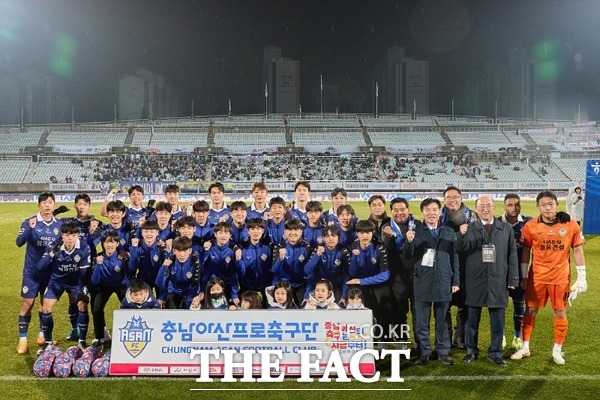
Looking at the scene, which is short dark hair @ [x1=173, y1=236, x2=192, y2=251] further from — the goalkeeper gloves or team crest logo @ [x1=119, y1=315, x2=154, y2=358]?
the goalkeeper gloves

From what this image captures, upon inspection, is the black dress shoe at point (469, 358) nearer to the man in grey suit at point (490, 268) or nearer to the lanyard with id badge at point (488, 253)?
the man in grey suit at point (490, 268)

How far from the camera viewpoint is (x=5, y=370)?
20.6 feet

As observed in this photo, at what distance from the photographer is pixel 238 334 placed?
5703mm

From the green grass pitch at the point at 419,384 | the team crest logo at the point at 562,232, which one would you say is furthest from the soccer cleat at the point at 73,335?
the team crest logo at the point at 562,232

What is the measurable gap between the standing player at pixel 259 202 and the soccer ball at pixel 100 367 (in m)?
2.88

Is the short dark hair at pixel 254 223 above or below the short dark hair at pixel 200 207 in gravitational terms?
below

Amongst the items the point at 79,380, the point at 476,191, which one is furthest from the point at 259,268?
the point at 476,191

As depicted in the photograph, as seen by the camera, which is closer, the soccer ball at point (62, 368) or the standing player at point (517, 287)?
the soccer ball at point (62, 368)

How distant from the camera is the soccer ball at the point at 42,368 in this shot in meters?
6.00

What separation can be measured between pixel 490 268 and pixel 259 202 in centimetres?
347

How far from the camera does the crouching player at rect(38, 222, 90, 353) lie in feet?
22.5

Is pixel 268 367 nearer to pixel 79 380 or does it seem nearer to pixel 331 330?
pixel 331 330

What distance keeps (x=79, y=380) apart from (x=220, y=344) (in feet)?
5.40

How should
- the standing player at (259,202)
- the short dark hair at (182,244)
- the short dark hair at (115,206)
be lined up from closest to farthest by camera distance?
the short dark hair at (182,244) → the short dark hair at (115,206) → the standing player at (259,202)
